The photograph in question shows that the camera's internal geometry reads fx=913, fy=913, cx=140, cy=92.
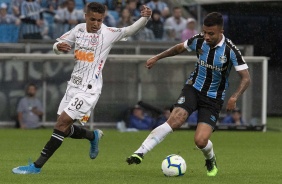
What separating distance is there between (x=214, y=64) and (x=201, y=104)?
0.52 metres

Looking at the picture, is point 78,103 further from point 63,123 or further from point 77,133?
point 77,133

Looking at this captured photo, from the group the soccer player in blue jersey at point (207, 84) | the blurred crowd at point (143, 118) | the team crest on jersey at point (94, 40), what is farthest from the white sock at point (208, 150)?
the blurred crowd at point (143, 118)

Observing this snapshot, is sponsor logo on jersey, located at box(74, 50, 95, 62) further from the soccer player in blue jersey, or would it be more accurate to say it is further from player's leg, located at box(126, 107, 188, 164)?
player's leg, located at box(126, 107, 188, 164)

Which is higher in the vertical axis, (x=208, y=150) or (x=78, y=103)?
(x=78, y=103)

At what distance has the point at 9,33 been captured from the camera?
21.9 m

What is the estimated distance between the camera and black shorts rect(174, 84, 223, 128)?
36.3 feet

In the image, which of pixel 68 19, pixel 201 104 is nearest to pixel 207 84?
pixel 201 104

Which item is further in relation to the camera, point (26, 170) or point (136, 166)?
point (136, 166)

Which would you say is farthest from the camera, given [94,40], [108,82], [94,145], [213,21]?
[108,82]

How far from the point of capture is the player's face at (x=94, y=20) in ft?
37.6

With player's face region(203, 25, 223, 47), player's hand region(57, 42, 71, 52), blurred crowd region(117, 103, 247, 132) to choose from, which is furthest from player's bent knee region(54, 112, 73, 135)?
blurred crowd region(117, 103, 247, 132)

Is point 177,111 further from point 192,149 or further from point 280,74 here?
point 280,74

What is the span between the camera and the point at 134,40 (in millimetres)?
22703

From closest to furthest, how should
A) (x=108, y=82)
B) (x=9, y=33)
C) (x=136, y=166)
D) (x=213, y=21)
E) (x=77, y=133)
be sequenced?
(x=213, y=21) → (x=77, y=133) → (x=136, y=166) → (x=108, y=82) → (x=9, y=33)
